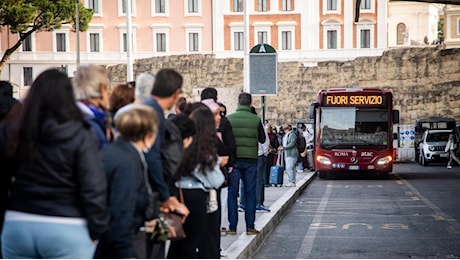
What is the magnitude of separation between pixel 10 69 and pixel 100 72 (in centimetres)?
8830

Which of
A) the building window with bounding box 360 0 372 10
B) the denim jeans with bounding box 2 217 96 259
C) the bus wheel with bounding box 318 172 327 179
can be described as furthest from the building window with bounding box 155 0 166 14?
the denim jeans with bounding box 2 217 96 259

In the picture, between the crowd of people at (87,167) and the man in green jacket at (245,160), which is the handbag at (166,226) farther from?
the man in green jacket at (245,160)

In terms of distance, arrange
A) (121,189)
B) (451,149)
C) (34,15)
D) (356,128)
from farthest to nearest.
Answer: (34,15) → (451,149) → (356,128) → (121,189)

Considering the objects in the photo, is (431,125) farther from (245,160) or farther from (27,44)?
(245,160)

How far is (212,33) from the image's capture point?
9600 cm

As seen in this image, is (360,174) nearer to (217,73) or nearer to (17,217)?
(17,217)

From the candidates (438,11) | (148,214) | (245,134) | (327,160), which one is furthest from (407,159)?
(438,11)

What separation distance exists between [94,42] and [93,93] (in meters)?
89.7

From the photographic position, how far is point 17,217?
5.62 m

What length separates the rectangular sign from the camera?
1303 inches

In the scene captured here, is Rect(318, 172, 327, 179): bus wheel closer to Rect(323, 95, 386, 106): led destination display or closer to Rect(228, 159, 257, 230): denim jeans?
Rect(323, 95, 386, 106): led destination display

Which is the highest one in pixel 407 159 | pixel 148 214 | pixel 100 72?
pixel 100 72

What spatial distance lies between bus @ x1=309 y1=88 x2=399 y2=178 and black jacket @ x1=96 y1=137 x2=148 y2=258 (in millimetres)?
26766

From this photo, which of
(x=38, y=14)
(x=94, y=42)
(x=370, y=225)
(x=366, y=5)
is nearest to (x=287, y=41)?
(x=366, y=5)
